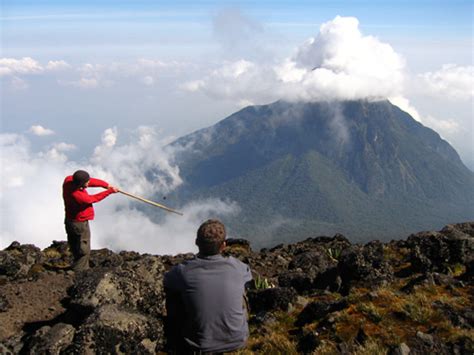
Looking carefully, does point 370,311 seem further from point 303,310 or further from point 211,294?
point 211,294

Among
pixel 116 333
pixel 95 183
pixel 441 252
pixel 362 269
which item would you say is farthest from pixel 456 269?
pixel 95 183

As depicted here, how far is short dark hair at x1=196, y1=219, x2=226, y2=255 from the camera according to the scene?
6719mm

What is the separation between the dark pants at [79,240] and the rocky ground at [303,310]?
117 cm

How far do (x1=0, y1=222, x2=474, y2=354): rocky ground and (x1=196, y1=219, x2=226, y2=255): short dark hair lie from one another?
6.64ft

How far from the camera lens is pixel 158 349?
27.1 feet

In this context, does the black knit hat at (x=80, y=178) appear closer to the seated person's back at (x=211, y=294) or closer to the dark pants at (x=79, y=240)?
the dark pants at (x=79, y=240)

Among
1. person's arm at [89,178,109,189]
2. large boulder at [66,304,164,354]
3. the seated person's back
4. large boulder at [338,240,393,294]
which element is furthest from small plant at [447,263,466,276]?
person's arm at [89,178,109,189]

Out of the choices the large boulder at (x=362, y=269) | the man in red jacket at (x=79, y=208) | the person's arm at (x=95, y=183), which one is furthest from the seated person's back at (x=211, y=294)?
the person's arm at (x=95, y=183)

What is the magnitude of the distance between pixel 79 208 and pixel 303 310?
6877 mm

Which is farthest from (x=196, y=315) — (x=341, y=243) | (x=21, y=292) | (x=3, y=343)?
(x=341, y=243)

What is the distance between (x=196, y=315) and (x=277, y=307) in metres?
4.53

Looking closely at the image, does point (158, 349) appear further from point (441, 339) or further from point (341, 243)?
point (341, 243)

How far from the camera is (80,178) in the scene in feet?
42.5

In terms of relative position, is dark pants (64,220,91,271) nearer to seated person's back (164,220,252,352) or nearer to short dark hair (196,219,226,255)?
seated person's back (164,220,252,352)
